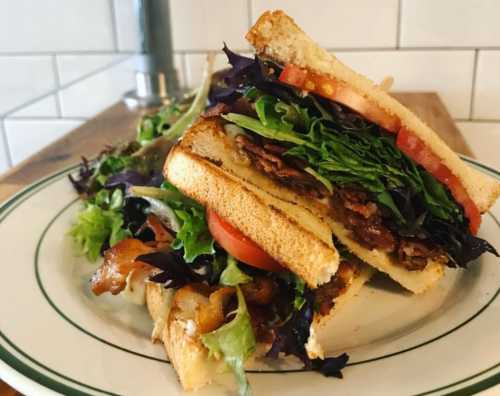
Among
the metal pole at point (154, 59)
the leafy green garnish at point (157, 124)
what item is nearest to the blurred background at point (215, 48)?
the metal pole at point (154, 59)

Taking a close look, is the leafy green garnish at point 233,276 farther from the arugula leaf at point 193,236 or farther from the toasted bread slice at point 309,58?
the toasted bread slice at point 309,58

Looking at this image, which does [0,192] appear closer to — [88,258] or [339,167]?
[88,258]

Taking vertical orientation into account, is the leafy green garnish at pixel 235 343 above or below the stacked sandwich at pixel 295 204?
below

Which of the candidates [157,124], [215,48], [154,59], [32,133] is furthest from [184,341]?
[32,133]

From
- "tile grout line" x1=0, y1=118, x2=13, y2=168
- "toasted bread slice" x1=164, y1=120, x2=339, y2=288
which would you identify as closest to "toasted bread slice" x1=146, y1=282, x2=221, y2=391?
"toasted bread slice" x1=164, y1=120, x2=339, y2=288

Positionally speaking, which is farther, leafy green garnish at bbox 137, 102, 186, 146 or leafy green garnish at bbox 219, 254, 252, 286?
leafy green garnish at bbox 137, 102, 186, 146

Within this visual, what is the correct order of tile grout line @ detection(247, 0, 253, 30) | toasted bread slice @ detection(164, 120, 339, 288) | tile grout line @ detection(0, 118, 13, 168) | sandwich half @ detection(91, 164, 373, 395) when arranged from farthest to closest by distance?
tile grout line @ detection(0, 118, 13, 168) → tile grout line @ detection(247, 0, 253, 30) → toasted bread slice @ detection(164, 120, 339, 288) → sandwich half @ detection(91, 164, 373, 395)

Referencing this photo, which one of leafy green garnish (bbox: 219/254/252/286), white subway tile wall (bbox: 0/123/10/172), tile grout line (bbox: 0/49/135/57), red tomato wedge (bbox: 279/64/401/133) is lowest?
white subway tile wall (bbox: 0/123/10/172)

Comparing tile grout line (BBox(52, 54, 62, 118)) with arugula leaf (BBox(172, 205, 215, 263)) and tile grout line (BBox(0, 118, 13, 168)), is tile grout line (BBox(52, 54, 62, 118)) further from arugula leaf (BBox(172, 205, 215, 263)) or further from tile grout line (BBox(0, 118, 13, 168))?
arugula leaf (BBox(172, 205, 215, 263))

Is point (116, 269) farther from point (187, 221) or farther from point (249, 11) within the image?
point (249, 11)
